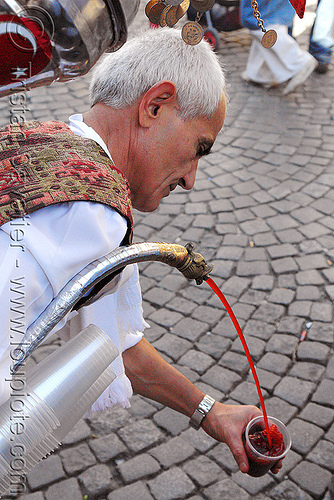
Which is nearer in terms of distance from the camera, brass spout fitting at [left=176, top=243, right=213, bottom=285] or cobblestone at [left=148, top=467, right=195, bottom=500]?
brass spout fitting at [left=176, top=243, right=213, bottom=285]

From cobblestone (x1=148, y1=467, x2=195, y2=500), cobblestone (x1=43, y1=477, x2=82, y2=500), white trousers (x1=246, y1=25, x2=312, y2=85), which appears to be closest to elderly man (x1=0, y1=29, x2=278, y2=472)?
cobblestone (x1=148, y1=467, x2=195, y2=500)

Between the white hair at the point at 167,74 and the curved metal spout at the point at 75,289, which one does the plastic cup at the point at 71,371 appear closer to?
the curved metal spout at the point at 75,289

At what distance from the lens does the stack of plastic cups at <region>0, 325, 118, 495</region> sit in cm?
101

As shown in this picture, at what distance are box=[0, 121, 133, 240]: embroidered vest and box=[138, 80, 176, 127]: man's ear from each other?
0.32 metres

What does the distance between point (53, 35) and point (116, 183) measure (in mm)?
423

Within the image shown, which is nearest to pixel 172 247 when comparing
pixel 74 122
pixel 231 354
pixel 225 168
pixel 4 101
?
pixel 74 122

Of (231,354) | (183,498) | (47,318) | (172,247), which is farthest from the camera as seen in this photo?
(231,354)

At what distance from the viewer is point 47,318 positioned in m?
1.05

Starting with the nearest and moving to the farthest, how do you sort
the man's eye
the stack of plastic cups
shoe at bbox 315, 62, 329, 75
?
the stack of plastic cups, the man's eye, shoe at bbox 315, 62, 329, 75

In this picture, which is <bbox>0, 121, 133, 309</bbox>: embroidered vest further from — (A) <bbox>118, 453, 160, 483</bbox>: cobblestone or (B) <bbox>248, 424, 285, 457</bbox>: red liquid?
(A) <bbox>118, 453, 160, 483</bbox>: cobblestone

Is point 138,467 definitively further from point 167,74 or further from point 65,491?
point 167,74

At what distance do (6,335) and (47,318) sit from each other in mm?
111

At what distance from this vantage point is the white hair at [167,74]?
1.63 meters

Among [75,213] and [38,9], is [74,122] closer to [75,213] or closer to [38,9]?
[75,213]
